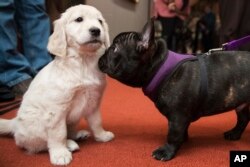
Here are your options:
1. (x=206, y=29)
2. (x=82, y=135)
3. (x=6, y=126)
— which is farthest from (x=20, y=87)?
(x=206, y=29)

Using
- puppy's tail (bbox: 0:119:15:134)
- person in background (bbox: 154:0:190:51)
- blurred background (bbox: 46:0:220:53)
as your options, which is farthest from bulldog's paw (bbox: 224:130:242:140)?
person in background (bbox: 154:0:190:51)

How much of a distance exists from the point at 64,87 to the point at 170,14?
2959mm

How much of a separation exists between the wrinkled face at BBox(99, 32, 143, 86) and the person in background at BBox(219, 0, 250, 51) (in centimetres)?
97

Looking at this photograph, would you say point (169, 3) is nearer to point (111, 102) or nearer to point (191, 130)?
point (111, 102)

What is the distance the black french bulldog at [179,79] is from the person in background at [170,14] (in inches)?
109

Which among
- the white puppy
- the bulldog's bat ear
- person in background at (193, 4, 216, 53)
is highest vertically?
the bulldog's bat ear

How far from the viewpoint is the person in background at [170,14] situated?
4.13 meters

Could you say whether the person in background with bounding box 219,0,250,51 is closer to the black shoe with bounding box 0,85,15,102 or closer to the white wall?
the black shoe with bounding box 0,85,15,102

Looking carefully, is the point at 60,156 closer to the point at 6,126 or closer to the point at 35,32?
the point at 6,126

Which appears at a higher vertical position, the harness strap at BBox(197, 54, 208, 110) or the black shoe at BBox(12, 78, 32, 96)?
the harness strap at BBox(197, 54, 208, 110)

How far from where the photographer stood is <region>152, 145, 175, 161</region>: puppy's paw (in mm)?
1411

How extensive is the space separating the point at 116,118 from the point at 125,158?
598 mm

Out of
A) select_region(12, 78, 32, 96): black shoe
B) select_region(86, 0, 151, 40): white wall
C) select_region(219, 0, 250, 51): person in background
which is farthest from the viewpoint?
select_region(86, 0, 151, 40): white wall

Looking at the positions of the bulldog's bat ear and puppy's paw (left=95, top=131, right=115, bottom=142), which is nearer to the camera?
the bulldog's bat ear
